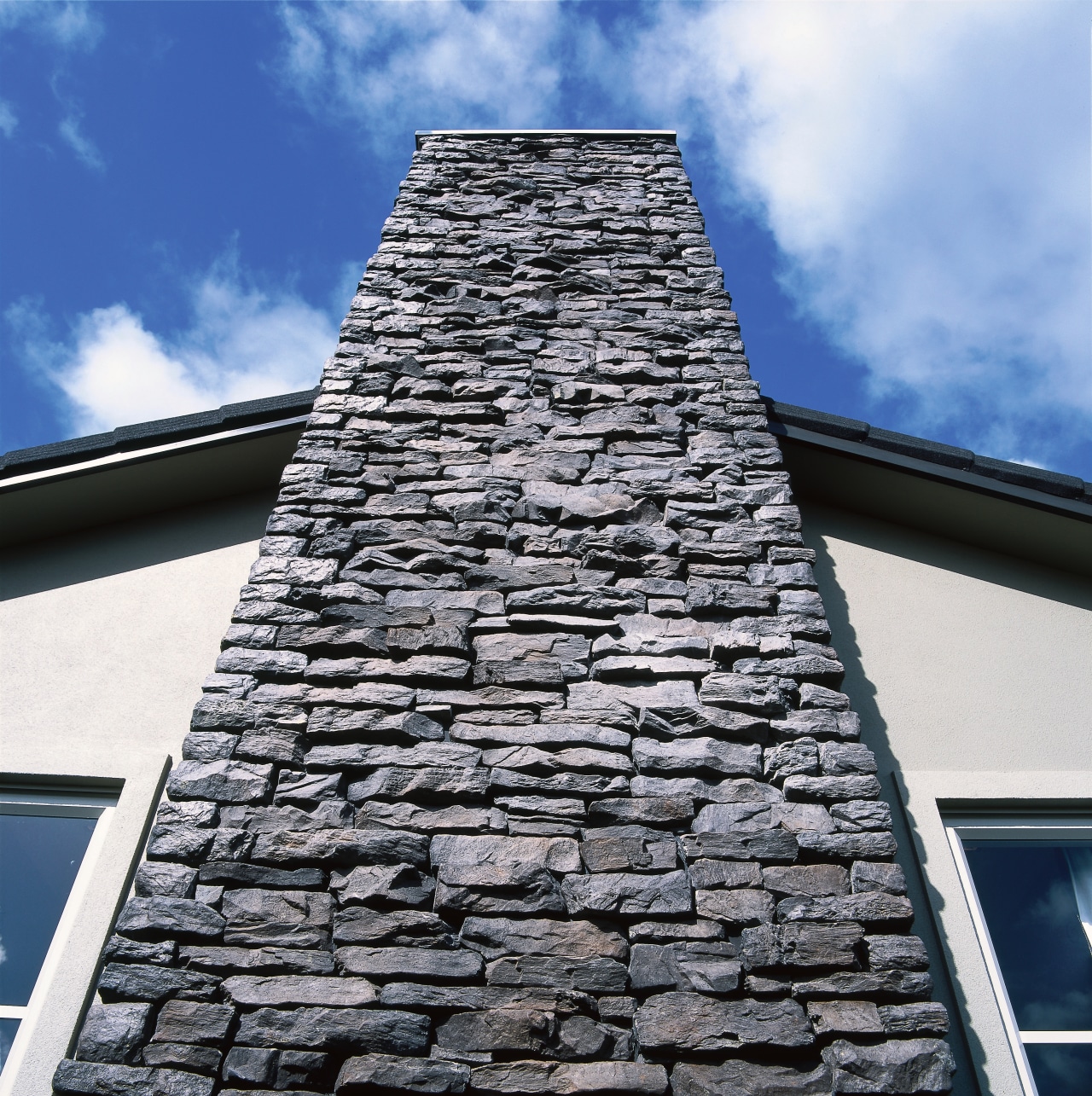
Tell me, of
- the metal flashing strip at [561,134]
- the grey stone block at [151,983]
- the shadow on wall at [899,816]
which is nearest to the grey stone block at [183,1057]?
the grey stone block at [151,983]

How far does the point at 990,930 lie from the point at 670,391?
2974mm

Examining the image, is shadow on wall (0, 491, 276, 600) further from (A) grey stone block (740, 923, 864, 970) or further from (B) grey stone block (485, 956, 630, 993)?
(A) grey stone block (740, 923, 864, 970)

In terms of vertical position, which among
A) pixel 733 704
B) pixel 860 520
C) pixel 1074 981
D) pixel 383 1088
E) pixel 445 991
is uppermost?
pixel 860 520

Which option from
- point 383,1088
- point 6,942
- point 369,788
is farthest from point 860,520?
point 6,942

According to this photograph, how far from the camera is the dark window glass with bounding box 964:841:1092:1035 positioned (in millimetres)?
3490

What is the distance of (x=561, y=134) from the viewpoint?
730 centimetres

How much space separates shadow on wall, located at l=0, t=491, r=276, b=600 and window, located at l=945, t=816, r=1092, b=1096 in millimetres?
3991

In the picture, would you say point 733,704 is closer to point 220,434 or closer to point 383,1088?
point 383,1088

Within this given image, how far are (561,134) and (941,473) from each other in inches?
169

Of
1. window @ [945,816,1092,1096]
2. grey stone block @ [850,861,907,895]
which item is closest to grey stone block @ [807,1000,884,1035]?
grey stone block @ [850,861,907,895]

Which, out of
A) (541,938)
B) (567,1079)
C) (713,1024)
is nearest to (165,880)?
(541,938)

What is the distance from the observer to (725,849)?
3.07 meters

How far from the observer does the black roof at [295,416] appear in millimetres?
4844

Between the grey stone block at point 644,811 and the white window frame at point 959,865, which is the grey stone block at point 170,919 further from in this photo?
the white window frame at point 959,865
